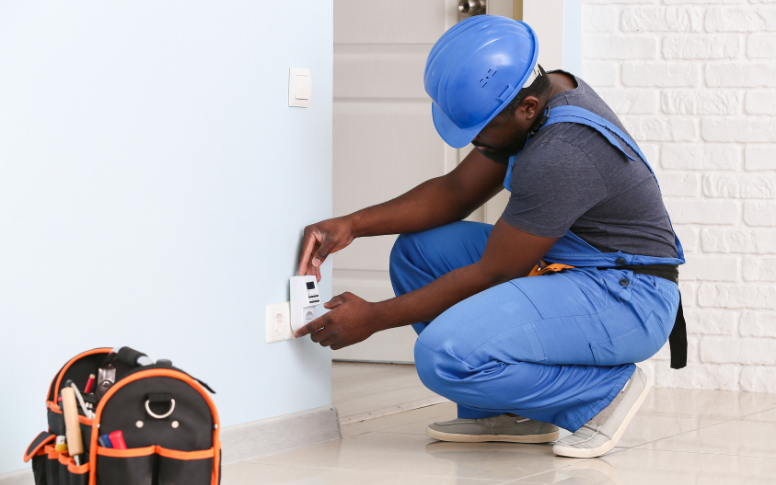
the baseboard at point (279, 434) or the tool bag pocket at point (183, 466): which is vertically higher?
the tool bag pocket at point (183, 466)

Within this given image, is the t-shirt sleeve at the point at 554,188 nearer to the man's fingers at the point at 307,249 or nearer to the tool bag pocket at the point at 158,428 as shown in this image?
the man's fingers at the point at 307,249

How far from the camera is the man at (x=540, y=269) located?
1567 mm

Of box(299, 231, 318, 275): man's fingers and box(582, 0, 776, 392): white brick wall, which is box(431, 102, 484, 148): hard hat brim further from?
box(582, 0, 776, 392): white brick wall

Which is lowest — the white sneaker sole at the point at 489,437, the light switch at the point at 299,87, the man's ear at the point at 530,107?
the white sneaker sole at the point at 489,437

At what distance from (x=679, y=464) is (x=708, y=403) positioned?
76 centimetres

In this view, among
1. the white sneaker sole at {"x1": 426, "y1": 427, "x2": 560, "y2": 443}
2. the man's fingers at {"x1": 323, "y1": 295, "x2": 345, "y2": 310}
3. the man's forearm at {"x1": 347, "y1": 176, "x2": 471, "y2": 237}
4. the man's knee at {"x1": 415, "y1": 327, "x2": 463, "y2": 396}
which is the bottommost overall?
the white sneaker sole at {"x1": 426, "y1": 427, "x2": 560, "y2": 443}

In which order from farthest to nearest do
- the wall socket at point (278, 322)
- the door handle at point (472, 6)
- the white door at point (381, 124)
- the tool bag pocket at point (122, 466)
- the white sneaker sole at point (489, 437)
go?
the white door at point (381, 124)
the door handle at point (472, 6)
the white sneaker sole at point (489, 437)
the wall socket at point (278, 322)
the tool bag pocket at point (122, 466)

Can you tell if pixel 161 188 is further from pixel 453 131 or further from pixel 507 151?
pixel 507 151

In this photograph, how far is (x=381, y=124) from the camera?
9.12ft

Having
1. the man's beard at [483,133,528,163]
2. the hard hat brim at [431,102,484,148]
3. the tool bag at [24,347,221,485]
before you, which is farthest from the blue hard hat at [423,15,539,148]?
the tool bag at [24,347,221,485]

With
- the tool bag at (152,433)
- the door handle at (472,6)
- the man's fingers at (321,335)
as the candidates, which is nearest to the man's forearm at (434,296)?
the man's fingers at (321,335)

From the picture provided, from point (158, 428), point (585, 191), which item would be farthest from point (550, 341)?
point (158, 428)

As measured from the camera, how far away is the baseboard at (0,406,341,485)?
1.60 m

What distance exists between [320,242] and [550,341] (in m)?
0.55
